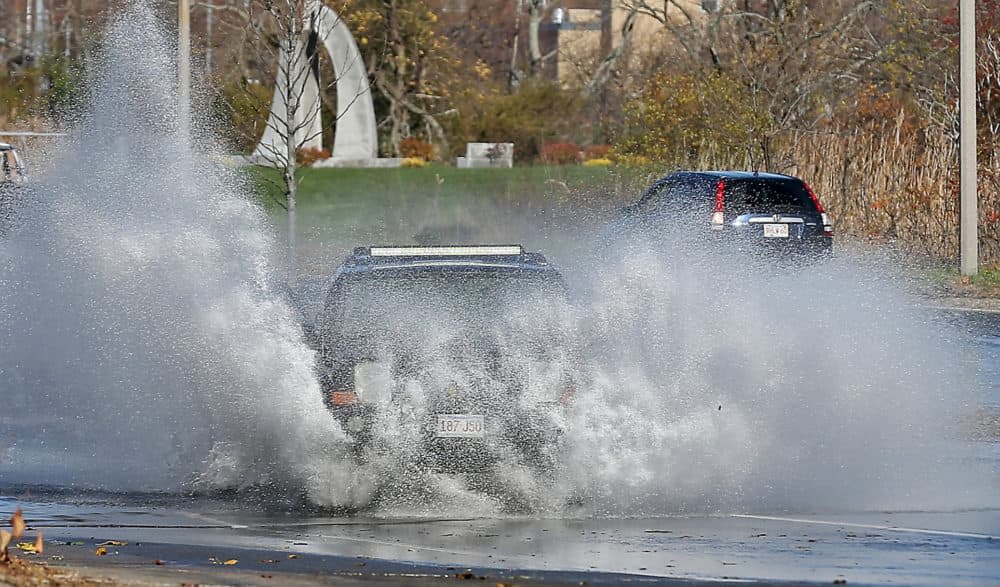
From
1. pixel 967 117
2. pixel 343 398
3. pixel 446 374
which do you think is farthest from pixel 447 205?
pixel 446 374

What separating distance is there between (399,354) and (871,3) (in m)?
35.4

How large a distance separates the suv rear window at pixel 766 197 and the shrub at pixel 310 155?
Result: 20.0 meters

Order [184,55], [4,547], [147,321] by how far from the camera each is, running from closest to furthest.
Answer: [4,547] → [147,321] → [184,55]

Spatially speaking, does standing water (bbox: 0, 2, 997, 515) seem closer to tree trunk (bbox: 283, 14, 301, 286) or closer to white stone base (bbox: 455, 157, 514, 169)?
tree trunk (bbox: 283, 14, 301, 286)

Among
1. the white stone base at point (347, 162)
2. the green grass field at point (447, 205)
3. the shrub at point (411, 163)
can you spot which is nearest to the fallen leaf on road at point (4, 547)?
the green grass field at point (447, 205)

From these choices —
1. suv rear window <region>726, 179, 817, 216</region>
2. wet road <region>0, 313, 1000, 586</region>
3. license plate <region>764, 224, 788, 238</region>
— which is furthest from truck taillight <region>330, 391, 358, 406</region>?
license plate <region>764, 224, 788, 238</region>

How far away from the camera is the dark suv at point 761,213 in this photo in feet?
77.0

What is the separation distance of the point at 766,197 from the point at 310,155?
2241cm

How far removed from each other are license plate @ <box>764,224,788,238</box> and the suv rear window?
208mm

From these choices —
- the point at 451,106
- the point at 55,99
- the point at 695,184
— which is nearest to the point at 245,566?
the point at 695,184

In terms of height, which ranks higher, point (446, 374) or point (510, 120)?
point (510, 120)

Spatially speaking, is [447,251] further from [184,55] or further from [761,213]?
[184,55]

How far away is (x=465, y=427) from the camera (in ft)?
29.5

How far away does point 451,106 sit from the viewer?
51.0 m
